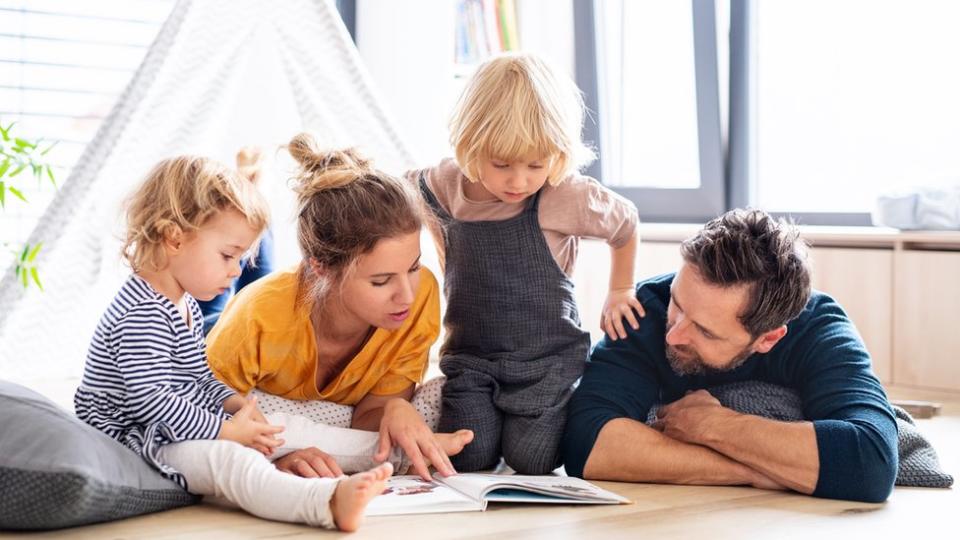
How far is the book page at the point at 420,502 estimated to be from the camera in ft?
5.27

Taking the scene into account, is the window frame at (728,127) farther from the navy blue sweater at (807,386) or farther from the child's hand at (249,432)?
the child's hand at (249,432)

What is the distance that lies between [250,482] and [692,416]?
69 cm

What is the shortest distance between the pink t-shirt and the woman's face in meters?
0.25

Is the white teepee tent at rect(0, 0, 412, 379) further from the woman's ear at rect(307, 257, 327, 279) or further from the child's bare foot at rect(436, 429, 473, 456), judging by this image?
the child's bare foot at rect(436, 429, 473, 456)

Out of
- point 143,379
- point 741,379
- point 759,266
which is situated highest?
point 759,266

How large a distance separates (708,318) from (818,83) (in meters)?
2.10

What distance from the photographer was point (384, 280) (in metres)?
1.84

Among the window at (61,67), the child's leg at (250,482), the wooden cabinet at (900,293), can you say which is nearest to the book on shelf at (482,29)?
the window at (61,67)

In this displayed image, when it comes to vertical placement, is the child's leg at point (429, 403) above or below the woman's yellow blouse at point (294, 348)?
below

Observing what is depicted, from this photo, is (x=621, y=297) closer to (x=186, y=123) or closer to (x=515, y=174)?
(x=515, y=174)

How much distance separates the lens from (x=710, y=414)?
1806 mm

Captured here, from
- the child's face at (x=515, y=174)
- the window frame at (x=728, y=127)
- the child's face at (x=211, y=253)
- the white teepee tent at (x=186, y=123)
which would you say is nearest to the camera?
the child's face at (x=211, y=253)

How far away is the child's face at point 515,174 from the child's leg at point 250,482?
617mm

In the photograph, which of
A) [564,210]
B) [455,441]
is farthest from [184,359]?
[564,210]
